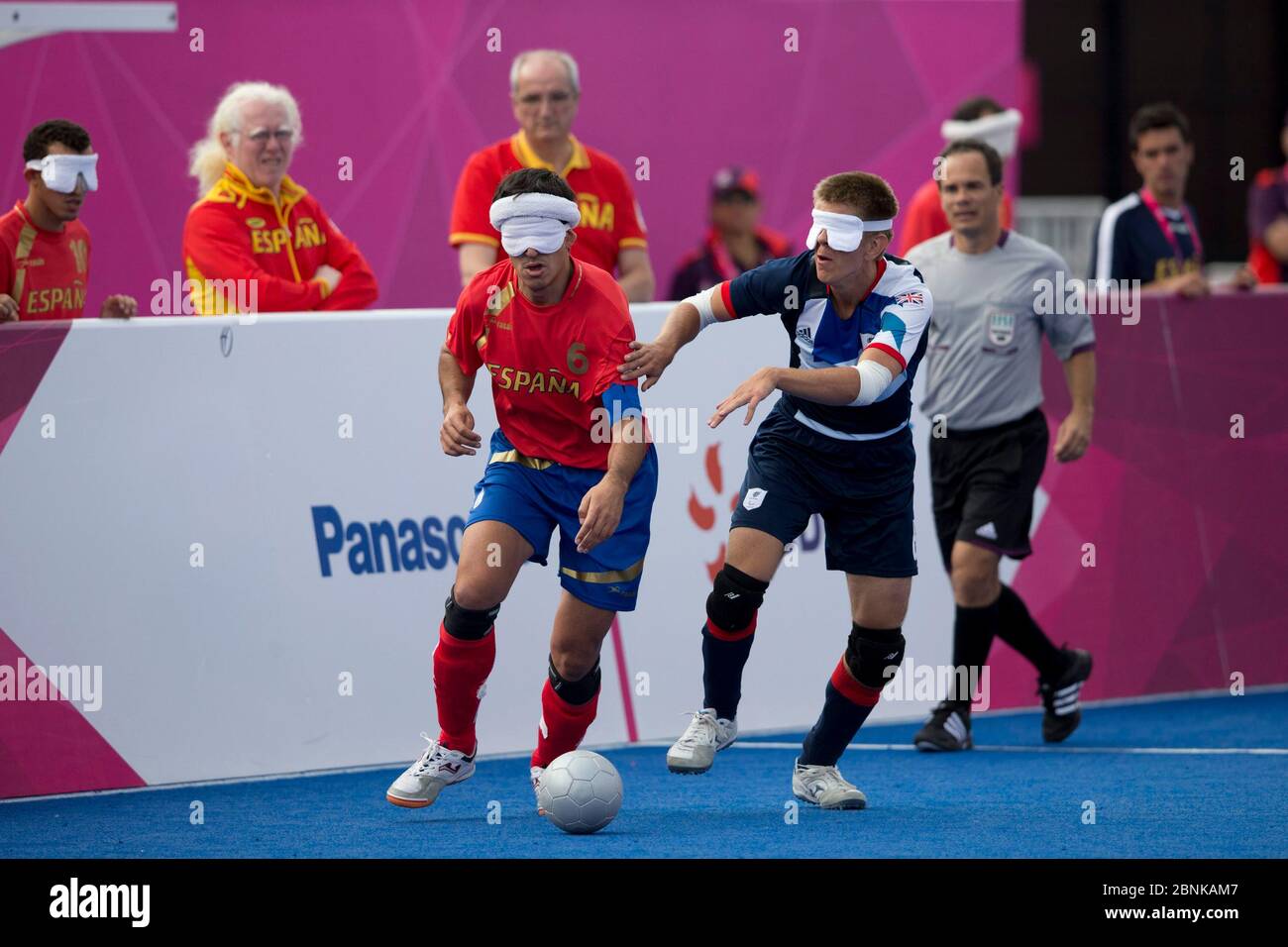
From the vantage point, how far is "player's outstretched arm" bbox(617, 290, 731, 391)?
6605mm

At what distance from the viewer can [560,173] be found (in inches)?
361

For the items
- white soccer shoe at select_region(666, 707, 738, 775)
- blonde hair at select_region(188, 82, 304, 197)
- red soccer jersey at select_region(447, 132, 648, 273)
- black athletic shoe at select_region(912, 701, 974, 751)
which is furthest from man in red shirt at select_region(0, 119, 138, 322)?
black athletic shoe at select_region(912, 701, 974, 751)

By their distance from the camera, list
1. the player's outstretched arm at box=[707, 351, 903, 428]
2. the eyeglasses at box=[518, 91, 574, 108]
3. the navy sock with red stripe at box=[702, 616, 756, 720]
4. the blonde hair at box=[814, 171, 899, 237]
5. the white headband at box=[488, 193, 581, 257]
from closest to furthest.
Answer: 1. the player's outstretched arm at box=[707, 351, 903, 428]
2. the white headband at box=[488, 193, 581, 257]
3. the blonde hair at box=[814, 171, 899, 237]
4. the navy sock with red stripe at box=[702, 616, 756, 720]
5. the eyeglasses at box=[518, 91, 574, 108]

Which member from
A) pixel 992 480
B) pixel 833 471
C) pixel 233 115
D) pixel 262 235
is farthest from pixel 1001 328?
pixel 233 115

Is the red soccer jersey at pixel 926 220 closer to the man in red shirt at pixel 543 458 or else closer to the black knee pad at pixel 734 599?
the man in red shirt at pixel 543 458

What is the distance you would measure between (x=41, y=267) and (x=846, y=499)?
340cm

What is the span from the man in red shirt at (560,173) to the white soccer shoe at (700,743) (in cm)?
248

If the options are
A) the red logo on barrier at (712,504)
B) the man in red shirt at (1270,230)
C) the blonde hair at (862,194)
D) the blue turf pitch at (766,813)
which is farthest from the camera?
the man in red shirt at (1270,230)

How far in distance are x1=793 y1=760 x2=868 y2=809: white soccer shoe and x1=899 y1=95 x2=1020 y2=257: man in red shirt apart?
3376mm

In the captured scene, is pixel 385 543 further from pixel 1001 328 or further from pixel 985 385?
pixel 1001 328

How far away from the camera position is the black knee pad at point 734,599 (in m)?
7.05

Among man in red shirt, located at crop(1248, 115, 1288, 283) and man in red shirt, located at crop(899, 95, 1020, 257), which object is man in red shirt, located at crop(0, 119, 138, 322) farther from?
man in red shirt, located at crop(1248, 115, 1288, 283)

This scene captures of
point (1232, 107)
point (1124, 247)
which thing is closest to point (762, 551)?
point (1124, 247)

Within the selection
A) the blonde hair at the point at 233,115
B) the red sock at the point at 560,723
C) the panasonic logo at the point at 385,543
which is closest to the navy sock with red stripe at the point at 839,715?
the red sock at the point at 560,723
